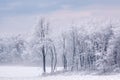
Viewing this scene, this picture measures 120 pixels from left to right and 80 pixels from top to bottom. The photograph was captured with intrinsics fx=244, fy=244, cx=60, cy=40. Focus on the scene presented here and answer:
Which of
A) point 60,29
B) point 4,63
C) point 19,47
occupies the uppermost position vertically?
point 60,29

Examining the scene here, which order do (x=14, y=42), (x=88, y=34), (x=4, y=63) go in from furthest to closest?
1. (x=14, y=42)
2. (x=4, y=63)
3. (x=88, y=34)

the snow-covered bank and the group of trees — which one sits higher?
the group of trees

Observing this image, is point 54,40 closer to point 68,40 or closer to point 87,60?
point 68,40

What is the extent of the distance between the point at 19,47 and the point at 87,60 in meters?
56.7

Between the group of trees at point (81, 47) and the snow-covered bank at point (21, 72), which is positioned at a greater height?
the group of trees at point (81, 47)

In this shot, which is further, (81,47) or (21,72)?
(21,72)

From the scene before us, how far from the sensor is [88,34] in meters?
61.3

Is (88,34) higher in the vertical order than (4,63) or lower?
higher

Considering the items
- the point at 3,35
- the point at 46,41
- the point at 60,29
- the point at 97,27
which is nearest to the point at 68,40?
the point at 60,29

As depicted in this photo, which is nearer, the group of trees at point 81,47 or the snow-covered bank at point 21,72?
the snow-covered bank at point 21,72

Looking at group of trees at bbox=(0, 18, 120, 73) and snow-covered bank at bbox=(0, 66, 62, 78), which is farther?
group of trees at bbox=(0, 18, 120, 73)

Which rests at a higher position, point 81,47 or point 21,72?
point 81,47

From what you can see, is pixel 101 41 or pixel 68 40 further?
pixel 68 40

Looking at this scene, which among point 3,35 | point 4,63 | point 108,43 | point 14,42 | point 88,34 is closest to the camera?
point 108,43
